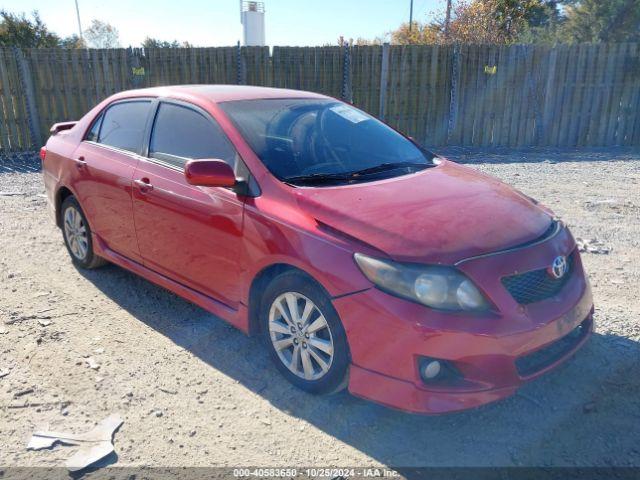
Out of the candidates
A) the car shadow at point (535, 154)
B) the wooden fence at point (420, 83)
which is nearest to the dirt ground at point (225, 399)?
the car shadow at point (535, 154)

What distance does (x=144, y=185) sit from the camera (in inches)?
159

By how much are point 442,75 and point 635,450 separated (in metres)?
10.4

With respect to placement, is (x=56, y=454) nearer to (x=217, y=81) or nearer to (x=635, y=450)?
(x=635, y=450)

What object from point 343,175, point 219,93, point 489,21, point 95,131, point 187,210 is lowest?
point 187,210

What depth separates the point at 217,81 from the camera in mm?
11508

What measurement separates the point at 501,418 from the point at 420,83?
397 inches

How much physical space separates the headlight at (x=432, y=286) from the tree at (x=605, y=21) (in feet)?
107

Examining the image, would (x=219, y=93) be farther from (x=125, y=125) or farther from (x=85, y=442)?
(x=85, y=442)

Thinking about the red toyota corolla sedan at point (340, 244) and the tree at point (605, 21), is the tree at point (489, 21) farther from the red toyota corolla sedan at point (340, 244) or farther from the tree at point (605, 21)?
the red toyota corolla sedan at point (340, 244)

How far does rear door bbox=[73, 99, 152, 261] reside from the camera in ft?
14.1

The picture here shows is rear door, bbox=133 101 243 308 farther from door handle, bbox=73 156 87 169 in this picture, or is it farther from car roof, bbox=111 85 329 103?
door handle, bbox=73 156 87 169

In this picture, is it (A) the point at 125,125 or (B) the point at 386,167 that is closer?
(B) the point at 386,167

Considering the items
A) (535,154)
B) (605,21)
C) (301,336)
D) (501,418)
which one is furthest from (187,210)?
(605,21)

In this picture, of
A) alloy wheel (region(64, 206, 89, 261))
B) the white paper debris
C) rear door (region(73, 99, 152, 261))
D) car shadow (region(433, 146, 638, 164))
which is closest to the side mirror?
rear door (region(73, 99, 152, 261))
